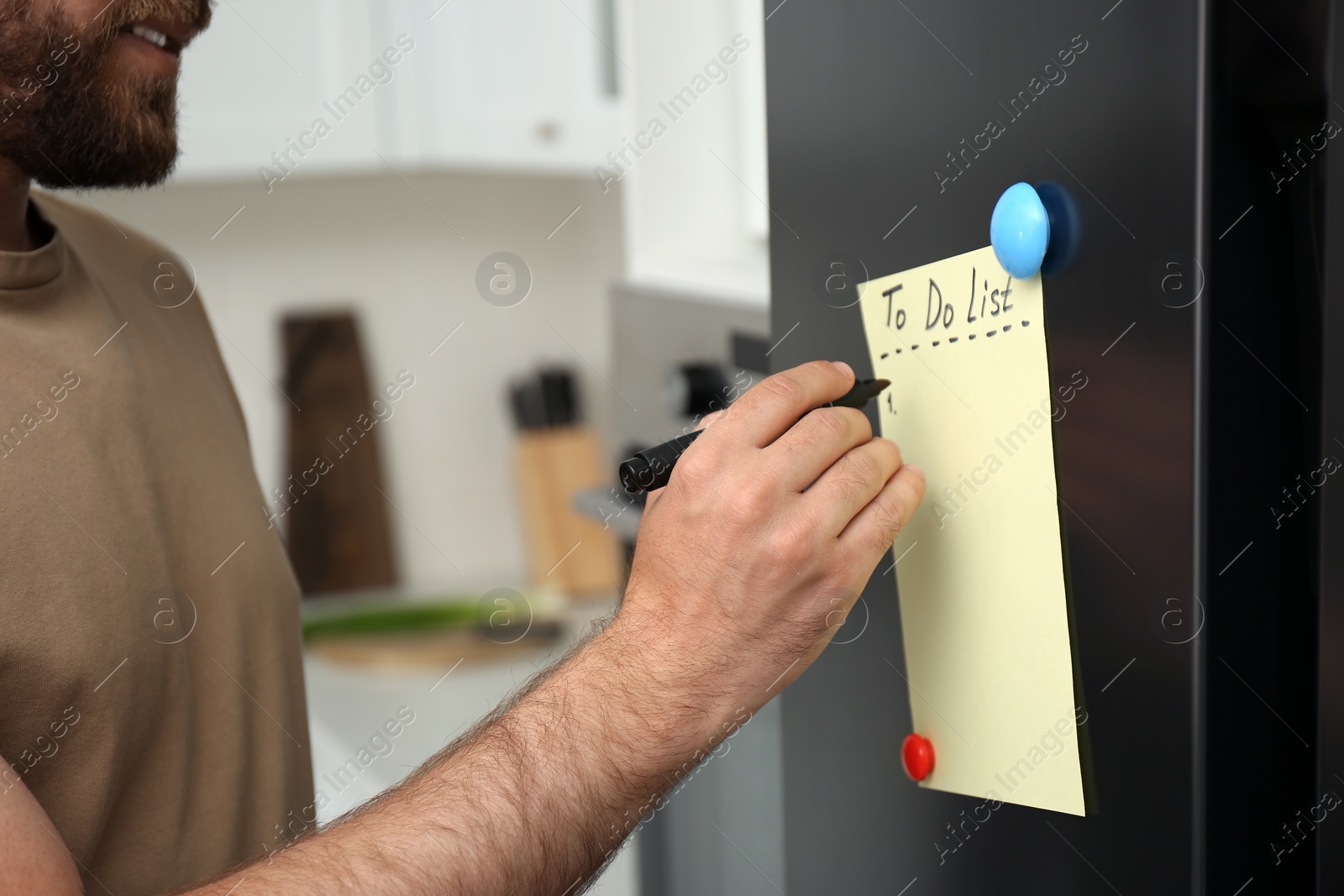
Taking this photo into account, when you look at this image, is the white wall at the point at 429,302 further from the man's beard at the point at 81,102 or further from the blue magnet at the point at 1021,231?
the blue magnet at the point at 1021,231

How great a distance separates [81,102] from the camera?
2.14ft

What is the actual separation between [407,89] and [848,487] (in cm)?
142

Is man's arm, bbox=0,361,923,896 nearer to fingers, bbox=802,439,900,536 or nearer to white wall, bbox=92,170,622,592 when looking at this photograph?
fingers, bbox=802,439,900,536

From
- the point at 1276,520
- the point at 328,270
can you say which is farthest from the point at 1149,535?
the point at 328,270

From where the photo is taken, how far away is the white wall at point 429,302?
6.99 ft

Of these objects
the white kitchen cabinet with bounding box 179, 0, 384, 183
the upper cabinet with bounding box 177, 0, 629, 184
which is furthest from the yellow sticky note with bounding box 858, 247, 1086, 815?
the white kitchen cabinet with bounding box 179, 0, 384, 183

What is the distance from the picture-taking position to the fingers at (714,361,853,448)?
49 cm

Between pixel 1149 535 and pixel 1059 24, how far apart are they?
0.18 meters

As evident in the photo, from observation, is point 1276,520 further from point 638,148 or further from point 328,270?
point 328,270

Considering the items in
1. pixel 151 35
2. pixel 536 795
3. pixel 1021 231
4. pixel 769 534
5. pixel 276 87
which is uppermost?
pixel 276 87

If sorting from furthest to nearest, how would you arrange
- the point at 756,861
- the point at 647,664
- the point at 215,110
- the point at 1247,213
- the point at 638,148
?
the point at 215,110
the point at 638,148
the point at 756,861
the point at 647,664
the point at 1247,213

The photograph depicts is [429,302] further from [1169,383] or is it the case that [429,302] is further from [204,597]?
[1169,383]

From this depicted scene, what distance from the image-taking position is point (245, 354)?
7.00 feet

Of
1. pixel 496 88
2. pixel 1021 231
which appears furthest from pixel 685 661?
pixel 496 88
